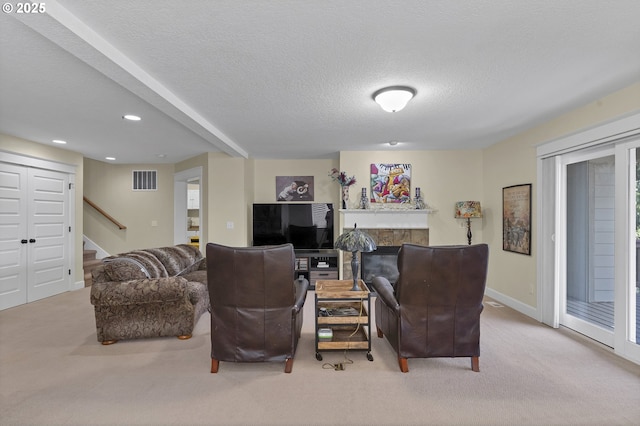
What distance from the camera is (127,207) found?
679cm

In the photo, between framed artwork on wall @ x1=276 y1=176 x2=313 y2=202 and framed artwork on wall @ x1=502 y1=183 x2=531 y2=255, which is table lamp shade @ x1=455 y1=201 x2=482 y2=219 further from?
framed artwork on wall @ x1=276 y1=176 x2=313 y2=202

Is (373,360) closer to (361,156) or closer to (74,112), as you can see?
(361,156)

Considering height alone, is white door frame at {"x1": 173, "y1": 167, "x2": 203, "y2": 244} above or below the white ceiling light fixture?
below

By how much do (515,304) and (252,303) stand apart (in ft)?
12.2

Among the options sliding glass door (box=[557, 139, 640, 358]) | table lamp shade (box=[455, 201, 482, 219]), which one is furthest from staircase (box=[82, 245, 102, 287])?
sliding glass door (box=[557, 139, 640, 358])

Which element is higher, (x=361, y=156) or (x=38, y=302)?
(x=361, y=156)

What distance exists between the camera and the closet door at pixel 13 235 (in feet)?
14.5

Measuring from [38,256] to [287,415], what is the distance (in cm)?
509

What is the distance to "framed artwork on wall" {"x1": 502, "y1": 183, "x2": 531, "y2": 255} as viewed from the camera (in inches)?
160

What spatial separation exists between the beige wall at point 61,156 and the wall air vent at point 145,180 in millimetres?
1246

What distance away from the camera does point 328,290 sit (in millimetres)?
2914

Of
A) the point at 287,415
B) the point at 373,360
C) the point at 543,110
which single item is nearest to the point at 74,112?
the point at 287,415

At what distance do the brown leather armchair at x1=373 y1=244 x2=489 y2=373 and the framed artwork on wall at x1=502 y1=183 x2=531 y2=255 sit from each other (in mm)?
2100

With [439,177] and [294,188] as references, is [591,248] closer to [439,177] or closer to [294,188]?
[439,177]
